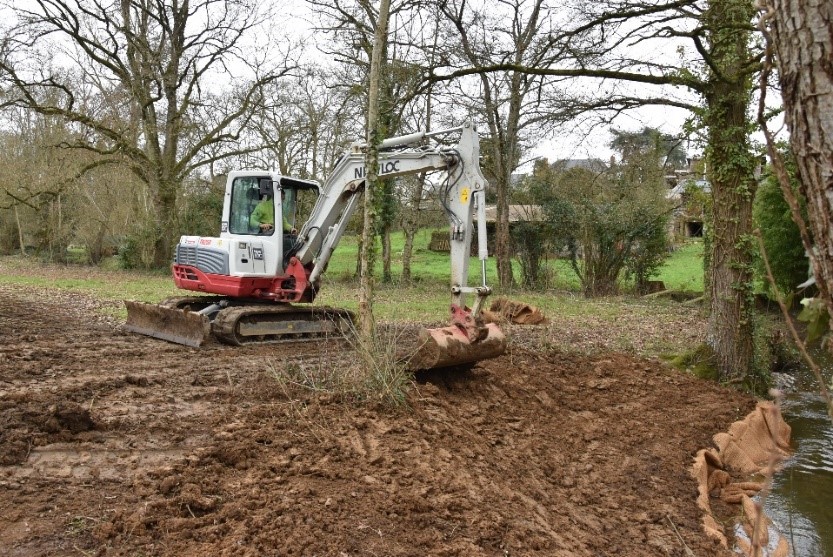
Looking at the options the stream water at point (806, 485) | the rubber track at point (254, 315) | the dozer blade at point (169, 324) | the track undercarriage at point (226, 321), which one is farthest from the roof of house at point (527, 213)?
the dozer blade at point (169, 324)

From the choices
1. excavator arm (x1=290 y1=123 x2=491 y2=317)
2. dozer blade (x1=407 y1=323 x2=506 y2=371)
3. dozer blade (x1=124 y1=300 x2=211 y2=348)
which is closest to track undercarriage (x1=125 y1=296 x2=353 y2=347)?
dozer blade (x1=124 y1=300 x2=211 y2=348)

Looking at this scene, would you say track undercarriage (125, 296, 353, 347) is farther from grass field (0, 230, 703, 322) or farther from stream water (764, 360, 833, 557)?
stream water (764, 360, 833, 557)

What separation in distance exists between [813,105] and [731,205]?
297 inches

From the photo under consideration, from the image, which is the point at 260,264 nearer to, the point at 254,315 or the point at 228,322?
the point at 254,315

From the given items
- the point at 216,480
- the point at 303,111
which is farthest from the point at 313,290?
the point at 303,111

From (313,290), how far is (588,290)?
1160cm

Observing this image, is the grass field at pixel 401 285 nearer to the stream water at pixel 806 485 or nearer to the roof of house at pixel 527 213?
the roof of house at pixel 527 213

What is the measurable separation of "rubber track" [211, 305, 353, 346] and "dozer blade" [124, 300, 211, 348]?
200 mm

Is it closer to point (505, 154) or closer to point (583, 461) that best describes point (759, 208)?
point (505, 154)

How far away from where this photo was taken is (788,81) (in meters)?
1.79

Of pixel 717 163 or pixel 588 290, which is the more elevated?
pixel 717 163

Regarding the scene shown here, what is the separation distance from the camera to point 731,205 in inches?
341

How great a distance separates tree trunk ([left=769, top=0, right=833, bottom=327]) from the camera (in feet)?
5.58

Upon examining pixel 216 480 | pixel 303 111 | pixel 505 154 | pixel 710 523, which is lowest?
pixel 710 523
